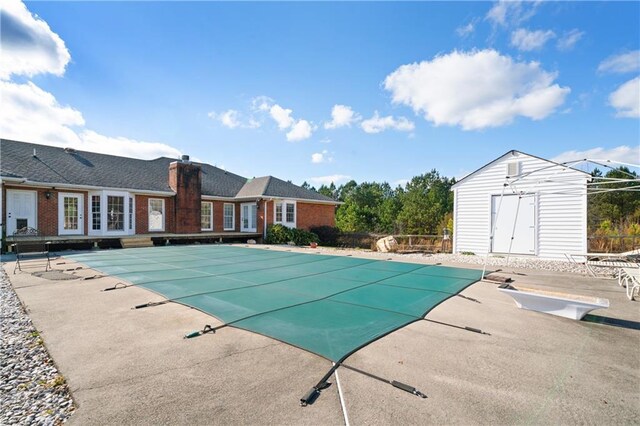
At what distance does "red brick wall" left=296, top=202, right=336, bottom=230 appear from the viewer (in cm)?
2090

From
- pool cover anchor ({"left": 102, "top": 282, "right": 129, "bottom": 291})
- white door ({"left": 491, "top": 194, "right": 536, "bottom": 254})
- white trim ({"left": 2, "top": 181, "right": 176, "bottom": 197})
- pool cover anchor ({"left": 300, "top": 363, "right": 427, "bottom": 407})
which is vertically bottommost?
pool cover anchor ({"left": 102, "top": 282, "right": 129, "bottom": 291})

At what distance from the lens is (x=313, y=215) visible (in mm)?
21750

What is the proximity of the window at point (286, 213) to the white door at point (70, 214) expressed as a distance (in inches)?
407

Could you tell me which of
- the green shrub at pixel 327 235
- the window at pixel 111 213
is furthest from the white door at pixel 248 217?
the window at pixel 111 213

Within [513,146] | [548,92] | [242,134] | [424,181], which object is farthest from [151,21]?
[424,181]

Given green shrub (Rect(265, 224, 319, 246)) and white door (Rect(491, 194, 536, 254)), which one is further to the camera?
green shrub (Rect(265, 224, 319, 246))

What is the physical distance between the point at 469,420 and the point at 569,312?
12.5 ft

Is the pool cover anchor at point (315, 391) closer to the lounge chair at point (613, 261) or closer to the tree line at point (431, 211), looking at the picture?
the lounge chair at point (613, 261)

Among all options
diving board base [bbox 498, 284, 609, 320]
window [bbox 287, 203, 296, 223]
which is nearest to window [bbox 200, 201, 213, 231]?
window [bbox 287, 203, 296, 223]

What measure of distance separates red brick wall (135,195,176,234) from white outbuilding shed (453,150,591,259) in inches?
629

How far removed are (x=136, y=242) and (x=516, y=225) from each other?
18.0 m

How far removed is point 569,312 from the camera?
480 centimetres

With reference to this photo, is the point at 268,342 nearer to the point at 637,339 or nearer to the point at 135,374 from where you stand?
the point at 135,374

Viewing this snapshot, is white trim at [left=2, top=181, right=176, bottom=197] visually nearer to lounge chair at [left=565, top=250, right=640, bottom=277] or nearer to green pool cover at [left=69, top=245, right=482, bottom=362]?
green pool cover at [left=69, top=245, right=482, bottom=362]
